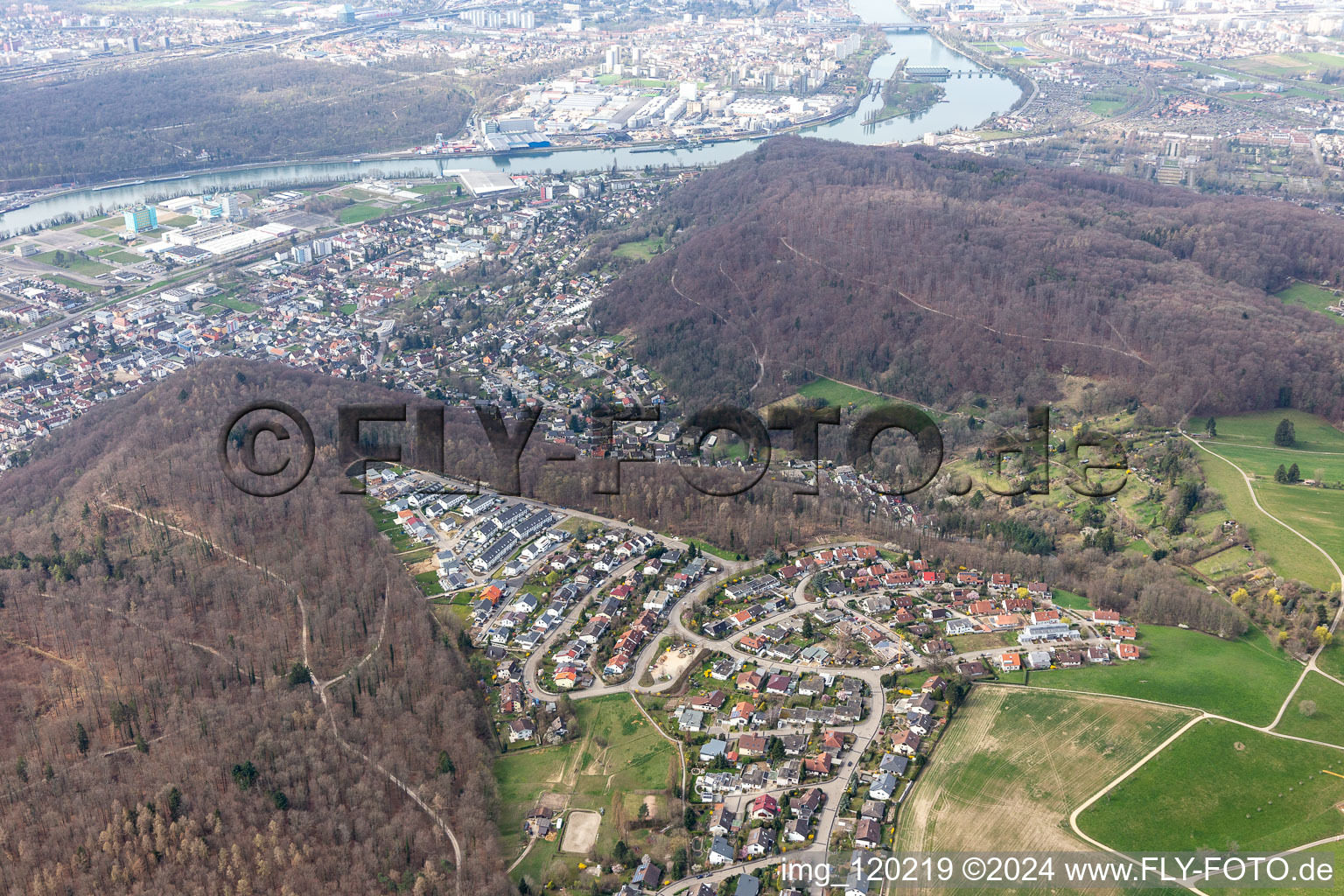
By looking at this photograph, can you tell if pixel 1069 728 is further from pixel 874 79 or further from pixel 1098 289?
pixel 874 79

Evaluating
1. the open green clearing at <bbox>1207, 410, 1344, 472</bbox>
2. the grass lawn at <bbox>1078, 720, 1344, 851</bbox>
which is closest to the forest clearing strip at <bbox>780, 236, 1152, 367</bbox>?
the open green clearing at <bbox>1207, 410, 1344, 472</bbox>

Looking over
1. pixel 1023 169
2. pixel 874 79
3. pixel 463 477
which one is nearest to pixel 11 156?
pixel 463 477

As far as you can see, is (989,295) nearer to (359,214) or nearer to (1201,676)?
(1201,676)

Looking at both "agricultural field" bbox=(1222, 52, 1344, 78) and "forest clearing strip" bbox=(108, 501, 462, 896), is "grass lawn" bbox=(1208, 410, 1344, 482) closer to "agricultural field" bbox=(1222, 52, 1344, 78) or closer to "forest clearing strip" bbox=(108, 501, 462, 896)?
"forest clearing strip" bbox=(108, 501, 462, 896)

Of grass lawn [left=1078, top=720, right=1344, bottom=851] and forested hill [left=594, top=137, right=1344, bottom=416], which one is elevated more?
forested hill [left=594, top=137, right=1344, bottom=416]

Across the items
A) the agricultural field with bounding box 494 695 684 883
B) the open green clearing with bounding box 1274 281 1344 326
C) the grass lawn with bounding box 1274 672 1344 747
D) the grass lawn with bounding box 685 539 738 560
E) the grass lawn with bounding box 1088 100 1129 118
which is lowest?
the agricultural field with bounding box 494 695 684 883

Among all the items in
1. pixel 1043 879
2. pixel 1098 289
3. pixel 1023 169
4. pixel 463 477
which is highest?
pixel 1023 169
